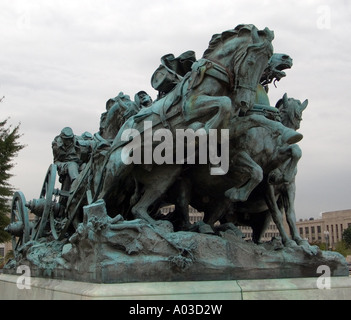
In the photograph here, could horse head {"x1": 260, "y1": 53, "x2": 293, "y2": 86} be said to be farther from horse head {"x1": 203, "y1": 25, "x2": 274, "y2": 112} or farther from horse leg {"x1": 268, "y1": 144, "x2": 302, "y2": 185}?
horse leg {"x1": 268, "y1": 144, "x2": 302, "y2": 185}

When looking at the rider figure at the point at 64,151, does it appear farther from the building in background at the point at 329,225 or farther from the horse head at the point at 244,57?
the building in background at the point at 329,225

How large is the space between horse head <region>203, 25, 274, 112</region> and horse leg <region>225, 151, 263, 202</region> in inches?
25.4

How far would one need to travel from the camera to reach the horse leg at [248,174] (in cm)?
646

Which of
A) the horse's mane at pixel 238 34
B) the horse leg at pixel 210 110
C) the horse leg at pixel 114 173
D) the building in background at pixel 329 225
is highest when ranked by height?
the building in background at pixel 329 225

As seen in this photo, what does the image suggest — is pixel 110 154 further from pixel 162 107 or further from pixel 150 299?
pixel 150 299

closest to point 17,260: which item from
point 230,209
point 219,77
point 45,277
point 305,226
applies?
point 45,277

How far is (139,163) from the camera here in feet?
22.1

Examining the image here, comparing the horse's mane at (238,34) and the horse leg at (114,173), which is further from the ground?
the horse's mane at (238,34)

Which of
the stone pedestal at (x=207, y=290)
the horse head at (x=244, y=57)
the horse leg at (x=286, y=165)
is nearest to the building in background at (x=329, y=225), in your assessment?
the horse leg at (x=286, y=165)

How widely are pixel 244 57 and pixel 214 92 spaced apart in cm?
59

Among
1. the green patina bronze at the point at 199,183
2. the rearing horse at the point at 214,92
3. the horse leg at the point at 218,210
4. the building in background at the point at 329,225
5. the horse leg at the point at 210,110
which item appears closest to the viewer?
the green patina bronze at the point at 199,183

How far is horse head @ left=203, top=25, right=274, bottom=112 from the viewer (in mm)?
6469

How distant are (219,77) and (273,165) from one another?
4.82 feet

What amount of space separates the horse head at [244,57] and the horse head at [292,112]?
1416 millimetres
